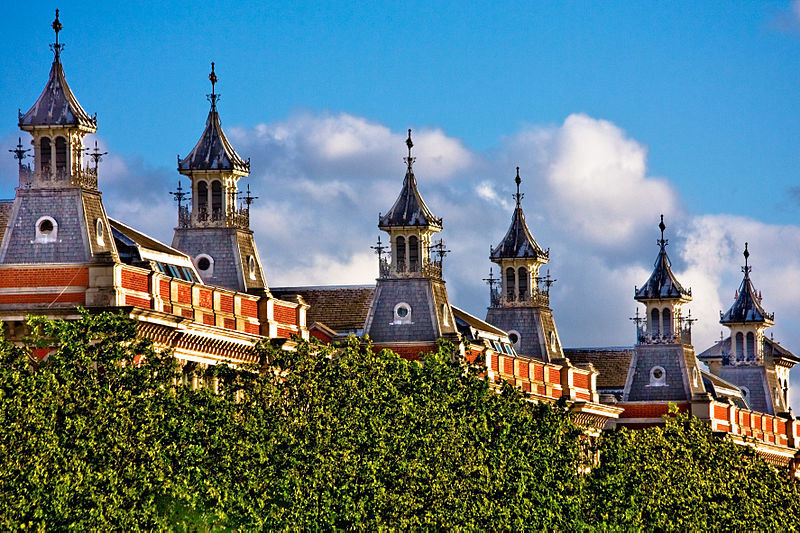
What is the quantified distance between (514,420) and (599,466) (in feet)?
22.3

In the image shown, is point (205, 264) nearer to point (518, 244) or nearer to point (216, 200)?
point (216, 200)

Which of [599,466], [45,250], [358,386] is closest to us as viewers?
[358,386]

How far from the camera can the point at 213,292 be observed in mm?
110438

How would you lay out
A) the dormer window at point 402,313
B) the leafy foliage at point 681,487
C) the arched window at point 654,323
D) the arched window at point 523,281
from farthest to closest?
the arched window at point 654,323 → the arched window at point 523,281 → the dormer window at point 402,313 → the leafy foliage at point 681,487

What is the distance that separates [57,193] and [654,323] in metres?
86.1

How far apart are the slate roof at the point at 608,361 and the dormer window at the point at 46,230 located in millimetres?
84036

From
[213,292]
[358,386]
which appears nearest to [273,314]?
[213,292]

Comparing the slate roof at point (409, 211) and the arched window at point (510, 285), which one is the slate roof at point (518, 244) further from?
A: the slate roof at point (409, 211)

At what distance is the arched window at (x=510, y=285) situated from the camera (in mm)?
163250

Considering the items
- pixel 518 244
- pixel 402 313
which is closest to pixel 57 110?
pixel 402 313

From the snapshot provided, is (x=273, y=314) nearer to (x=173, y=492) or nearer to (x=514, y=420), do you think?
(x=514, y=420)

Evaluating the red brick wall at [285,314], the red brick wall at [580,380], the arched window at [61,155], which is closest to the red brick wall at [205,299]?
the red brick wall at [285,314]

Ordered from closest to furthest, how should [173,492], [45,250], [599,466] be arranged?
[173,492] → [45,250] → [599,466]

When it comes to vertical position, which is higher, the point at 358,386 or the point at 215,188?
the point at 215,188
